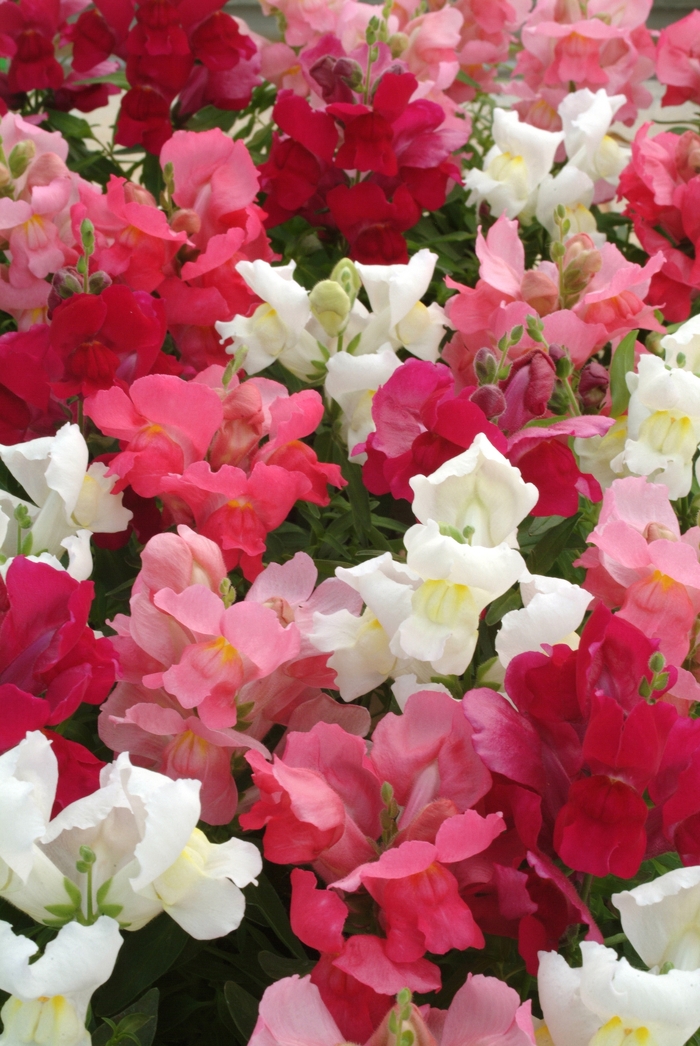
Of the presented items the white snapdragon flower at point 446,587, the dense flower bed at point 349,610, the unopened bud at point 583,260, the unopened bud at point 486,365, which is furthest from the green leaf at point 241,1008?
the unopened bud at point 583,260

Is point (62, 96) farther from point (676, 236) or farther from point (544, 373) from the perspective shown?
point (544, 373)

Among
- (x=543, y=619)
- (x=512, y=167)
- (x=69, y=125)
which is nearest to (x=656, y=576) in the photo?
(x=543, y=619)

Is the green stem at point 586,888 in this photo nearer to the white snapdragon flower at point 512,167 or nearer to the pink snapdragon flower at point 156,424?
the pink snapdragon flower at point 156,424

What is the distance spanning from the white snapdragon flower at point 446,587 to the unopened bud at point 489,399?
145 millimetres

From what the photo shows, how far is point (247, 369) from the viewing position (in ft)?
3.24

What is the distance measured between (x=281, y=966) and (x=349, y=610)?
227 mm

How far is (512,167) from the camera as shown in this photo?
1.26 meters

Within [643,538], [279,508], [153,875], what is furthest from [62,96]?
[153,875]

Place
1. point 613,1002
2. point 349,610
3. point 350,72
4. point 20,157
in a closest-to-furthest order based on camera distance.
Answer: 1. point 613,1002
2. point 349,610
3. point 20,157
4. point 350,72

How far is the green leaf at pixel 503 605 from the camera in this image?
77 cm

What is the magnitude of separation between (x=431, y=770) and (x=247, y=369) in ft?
1.52

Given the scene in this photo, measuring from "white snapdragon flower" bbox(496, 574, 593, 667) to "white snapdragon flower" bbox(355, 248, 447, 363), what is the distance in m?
0.36

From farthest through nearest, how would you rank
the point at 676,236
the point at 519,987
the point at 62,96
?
the point at 62,96 → the point at 676,236 → the point at 519,987

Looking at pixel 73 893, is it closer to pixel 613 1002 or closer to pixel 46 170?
pixel 613 1002
